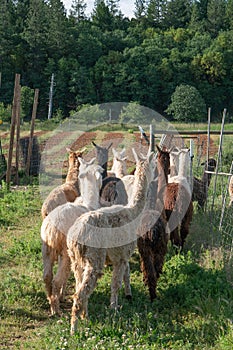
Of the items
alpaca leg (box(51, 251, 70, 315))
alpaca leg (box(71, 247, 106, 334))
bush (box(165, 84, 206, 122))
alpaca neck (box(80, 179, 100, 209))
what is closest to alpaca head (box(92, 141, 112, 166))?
alpaca neck (box(80, 179, 100, 209))

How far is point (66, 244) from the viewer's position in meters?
5.50

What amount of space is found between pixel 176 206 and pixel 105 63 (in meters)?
44.6

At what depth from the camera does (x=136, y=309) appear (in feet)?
18.7

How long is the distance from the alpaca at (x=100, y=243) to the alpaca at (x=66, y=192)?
1.49 meters

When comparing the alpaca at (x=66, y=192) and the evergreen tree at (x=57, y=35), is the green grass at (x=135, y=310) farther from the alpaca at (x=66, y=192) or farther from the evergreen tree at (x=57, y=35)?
the evergreen tree at (x=57, y=35)

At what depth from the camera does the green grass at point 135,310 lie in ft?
15.6

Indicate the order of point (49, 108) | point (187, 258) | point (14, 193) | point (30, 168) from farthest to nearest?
1. point (49, 108)
2. point (30, 168)
3. point (14, 193)
4. point (187, 258)

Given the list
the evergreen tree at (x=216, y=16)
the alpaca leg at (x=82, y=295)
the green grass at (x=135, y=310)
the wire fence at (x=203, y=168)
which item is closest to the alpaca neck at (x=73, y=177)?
the green grass at (x=135, y=310)

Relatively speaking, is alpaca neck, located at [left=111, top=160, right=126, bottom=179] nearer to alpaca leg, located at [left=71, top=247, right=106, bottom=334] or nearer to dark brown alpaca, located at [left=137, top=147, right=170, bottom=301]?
dark brown alpaca, located at [left=137, top=147, right=170, bottom=301]

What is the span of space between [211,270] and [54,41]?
167 feet

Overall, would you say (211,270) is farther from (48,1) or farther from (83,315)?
(48,1)

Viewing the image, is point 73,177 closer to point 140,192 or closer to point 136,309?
point 140,192

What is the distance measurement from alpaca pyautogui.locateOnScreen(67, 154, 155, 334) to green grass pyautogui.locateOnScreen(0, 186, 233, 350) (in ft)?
0.98

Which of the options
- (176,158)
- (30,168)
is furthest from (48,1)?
(176,158)
